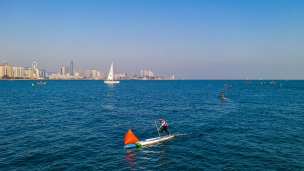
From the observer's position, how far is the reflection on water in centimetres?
2100

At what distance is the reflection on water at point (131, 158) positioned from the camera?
21000mm

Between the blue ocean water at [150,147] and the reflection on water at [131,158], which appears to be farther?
the reflection on water at [131,158]

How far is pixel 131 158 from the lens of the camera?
2250 cm

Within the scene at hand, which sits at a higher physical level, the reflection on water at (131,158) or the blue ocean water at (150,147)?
the blue ocean water at (150,147)

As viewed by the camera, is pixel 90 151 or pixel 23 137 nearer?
pixel 90 151

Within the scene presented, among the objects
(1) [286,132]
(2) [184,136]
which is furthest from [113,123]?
(1) [286,132]

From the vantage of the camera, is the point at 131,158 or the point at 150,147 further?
the point at 150,147

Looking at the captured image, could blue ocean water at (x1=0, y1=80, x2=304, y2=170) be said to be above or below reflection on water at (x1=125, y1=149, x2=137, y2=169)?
above

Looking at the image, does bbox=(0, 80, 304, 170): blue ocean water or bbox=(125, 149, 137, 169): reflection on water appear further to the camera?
bbox=(125, 149, 137, 169): reflection on water

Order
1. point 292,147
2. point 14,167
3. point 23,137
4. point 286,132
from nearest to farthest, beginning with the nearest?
point 14,167 → point 292,147 → point 23,137 → point 286,132

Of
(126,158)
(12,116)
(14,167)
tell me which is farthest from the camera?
(12,116)

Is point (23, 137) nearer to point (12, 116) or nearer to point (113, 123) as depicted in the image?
point (113, 123)

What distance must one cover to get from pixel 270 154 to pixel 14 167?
2558 centimetres

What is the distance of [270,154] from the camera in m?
23.4
